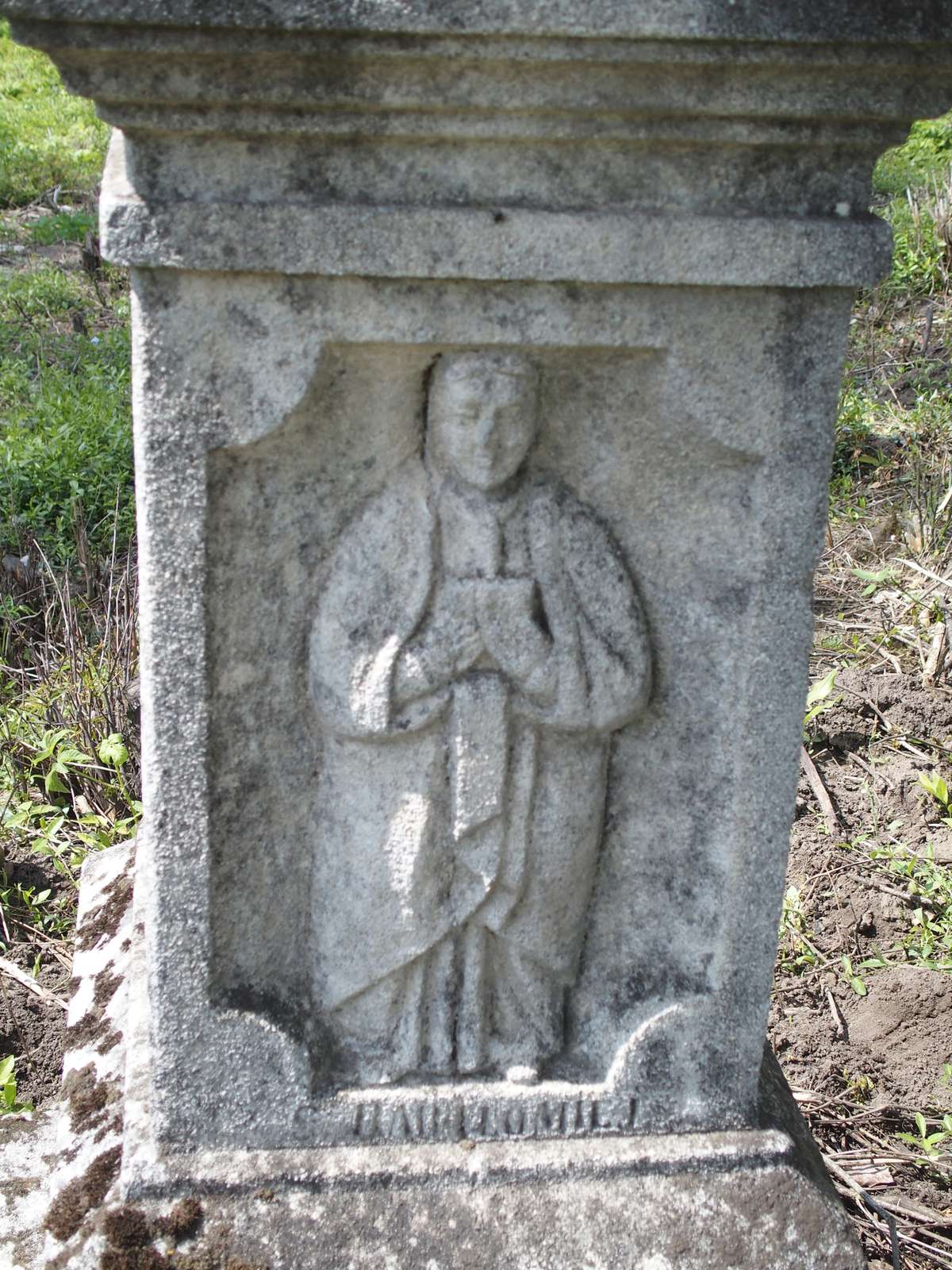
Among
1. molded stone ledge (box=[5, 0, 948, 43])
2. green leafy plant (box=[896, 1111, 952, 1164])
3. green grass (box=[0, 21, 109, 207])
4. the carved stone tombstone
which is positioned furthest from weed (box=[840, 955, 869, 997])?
green grass (box=[0, 21, 109, 207])

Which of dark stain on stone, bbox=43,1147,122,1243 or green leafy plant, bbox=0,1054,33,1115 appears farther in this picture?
green leafy plant, bbox=0,1054,33,1115

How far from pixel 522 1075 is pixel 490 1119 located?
A: 0.09 meters

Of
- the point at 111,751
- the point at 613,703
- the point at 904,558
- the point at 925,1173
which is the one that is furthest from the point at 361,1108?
the point at 904,558

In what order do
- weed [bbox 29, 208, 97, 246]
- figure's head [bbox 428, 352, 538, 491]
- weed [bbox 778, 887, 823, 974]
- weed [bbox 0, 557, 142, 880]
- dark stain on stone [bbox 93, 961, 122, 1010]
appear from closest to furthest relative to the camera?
1. figure's head [bbox 428, 352, 538, 491]
2. dark stain on stone [bbox 93, 961, 122, 1010]
3. weed [bbox 778, 887, 823, 974]
4. weed [bbox 0, 557, 142, 880]
5. weed [bbox 29, 208, 97, 246]

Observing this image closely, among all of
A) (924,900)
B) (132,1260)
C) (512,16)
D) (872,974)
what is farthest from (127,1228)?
(924,900)

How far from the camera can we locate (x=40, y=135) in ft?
24.7

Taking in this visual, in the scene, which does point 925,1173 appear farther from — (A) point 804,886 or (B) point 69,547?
(B) point 69,547

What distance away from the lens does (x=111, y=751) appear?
11.6 ft

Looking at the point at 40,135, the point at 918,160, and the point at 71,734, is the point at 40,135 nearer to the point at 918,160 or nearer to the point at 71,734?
Result: the point at 918,160

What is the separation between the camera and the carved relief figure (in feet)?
6.39

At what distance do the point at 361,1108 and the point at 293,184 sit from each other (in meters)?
1.42

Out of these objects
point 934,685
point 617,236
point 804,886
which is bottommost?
point 804,886

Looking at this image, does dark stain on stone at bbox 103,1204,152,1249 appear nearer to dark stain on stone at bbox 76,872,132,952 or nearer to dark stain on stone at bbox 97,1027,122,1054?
dark stain on stone at bbox 97,1027,122,1054

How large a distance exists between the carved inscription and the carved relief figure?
2.1 inches
